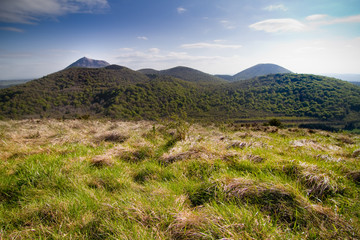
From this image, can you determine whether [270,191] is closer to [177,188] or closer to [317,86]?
[177,188]

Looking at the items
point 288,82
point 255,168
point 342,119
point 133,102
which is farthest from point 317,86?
point 255,168

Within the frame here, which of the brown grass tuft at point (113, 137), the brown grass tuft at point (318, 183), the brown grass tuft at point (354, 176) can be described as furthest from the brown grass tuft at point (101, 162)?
the brown grass tuft at point (354, 176)

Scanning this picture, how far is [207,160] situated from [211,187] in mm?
902

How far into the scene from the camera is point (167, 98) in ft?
359

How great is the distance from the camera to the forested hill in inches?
3184

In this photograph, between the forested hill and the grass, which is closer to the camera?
the grass

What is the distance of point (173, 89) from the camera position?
12394 cm

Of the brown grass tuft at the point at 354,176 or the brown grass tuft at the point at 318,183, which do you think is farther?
the brown grass tuft at the point at 354,176

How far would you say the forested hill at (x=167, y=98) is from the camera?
3184 inches

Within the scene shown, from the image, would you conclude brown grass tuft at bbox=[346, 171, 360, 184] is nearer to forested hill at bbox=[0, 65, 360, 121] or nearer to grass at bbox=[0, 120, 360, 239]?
grass at bbox=[0, 120, 360, 239]

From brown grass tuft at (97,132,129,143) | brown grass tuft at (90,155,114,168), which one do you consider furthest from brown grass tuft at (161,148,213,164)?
brown grass tuft at (97,132,129,143)

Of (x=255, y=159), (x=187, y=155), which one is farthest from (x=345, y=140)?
(x=187, y=155)

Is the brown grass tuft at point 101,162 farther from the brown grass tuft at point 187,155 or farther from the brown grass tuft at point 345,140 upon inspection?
the brown grass tuft at point 345,140

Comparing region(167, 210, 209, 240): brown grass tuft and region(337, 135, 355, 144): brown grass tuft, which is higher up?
region(167, 210, 209, 240): brown grass tuft
